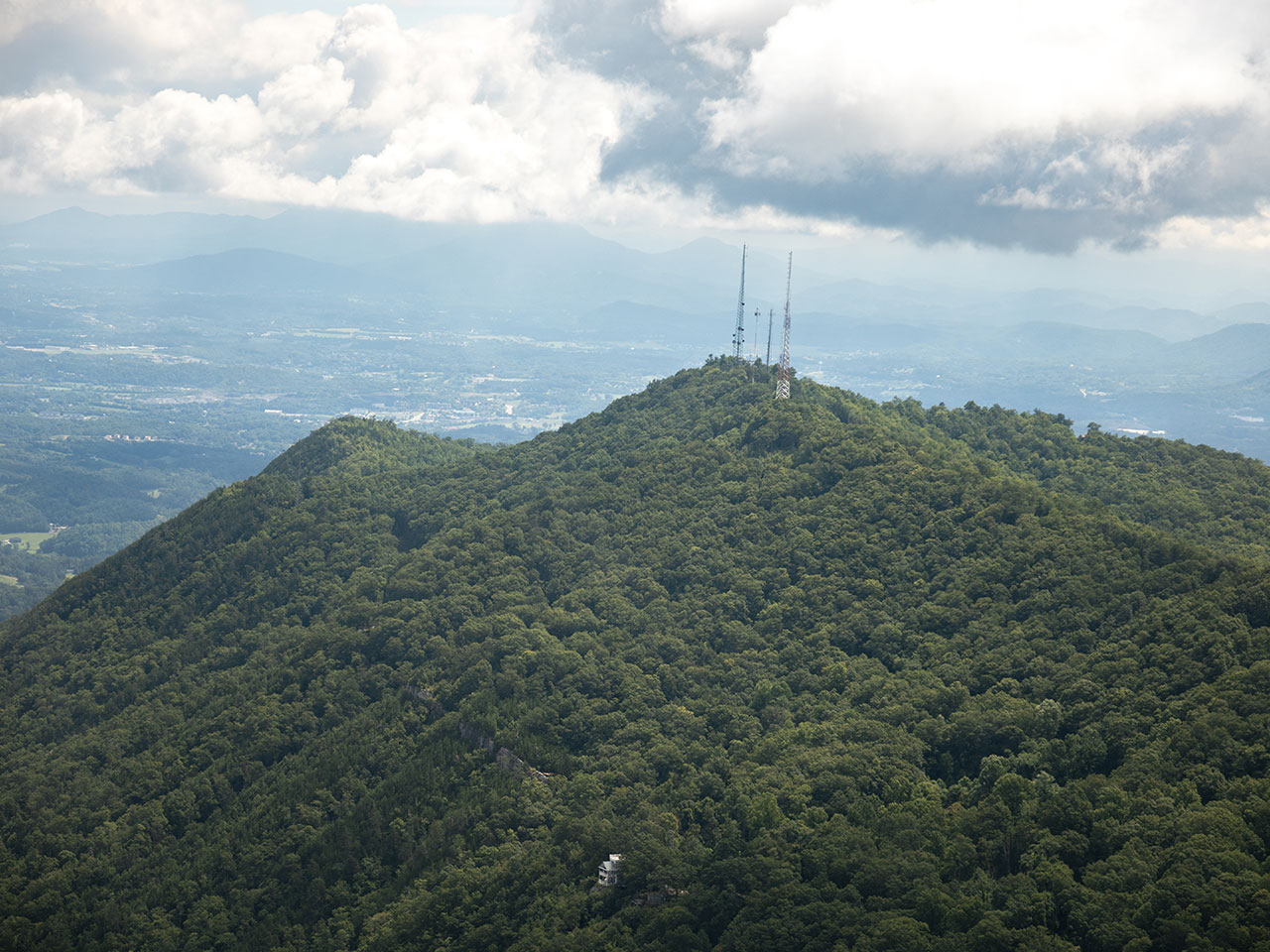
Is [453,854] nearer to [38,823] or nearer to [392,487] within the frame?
[38,823]

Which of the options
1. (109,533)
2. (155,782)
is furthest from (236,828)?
(109,533)

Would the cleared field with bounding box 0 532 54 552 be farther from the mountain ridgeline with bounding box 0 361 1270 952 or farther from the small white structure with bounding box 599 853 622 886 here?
the small white structure with bounding box 599 853 622 886

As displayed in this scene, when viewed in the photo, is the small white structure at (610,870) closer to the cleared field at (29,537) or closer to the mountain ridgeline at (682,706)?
the mountain ridgeline at (682,706)

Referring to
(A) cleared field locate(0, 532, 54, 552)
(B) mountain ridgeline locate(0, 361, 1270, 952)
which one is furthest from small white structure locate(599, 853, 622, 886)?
(A) cleared field locate(0, 532, 54, 552)

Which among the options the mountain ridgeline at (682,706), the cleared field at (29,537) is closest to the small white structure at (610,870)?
the mountain ridgeline at (682,706)

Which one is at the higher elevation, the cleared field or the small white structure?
the small white structure
